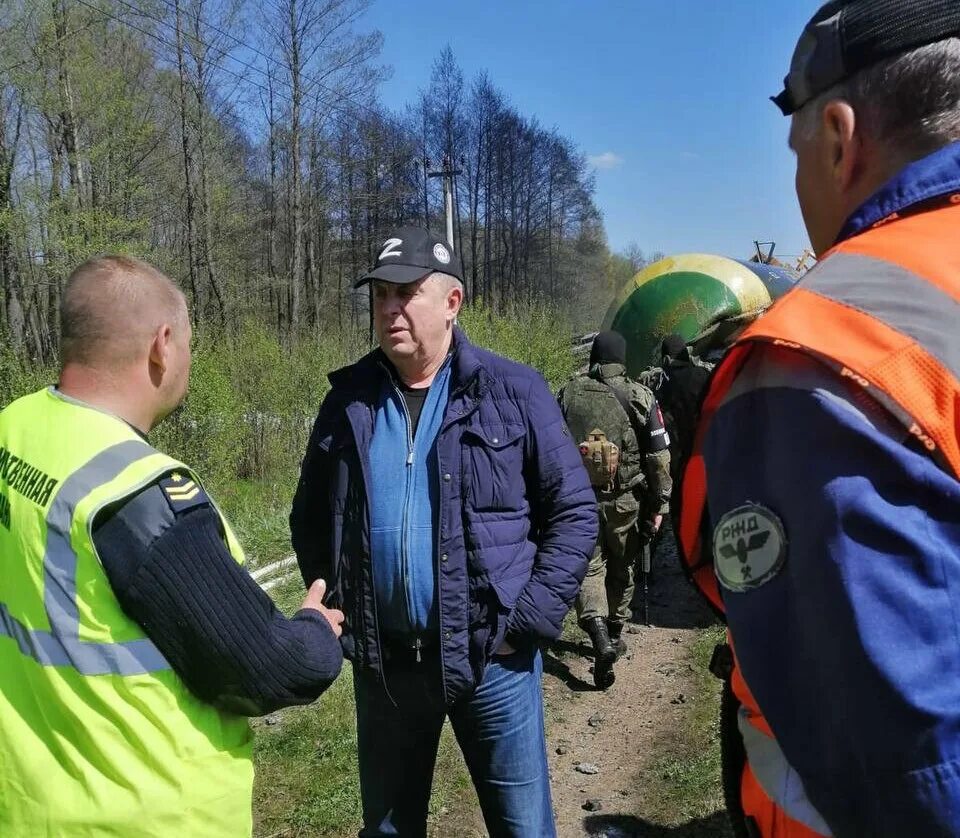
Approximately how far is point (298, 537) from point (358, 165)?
32928 mm

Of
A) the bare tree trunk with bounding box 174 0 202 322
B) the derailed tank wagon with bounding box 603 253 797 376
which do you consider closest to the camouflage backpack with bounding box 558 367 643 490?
the derailed tank wagon with bounding box 603 253 797 376

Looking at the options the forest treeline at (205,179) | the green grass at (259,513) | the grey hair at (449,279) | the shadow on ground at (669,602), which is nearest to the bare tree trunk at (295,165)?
the forest treeline at (205,179)

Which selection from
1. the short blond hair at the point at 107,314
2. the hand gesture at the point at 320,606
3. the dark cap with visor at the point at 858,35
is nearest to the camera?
the dark cap with visor at the point at 858,35

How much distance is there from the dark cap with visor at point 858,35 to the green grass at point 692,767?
340cm

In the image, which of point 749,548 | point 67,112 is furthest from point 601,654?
point 67,112

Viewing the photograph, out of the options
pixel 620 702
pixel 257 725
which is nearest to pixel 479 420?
pixel 257 725

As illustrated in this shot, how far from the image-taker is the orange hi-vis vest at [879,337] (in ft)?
2.60

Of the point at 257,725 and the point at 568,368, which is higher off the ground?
the point at 568,368

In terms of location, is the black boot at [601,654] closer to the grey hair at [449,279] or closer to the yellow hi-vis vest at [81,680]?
the grey hair at [449,279]

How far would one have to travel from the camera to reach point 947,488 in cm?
78

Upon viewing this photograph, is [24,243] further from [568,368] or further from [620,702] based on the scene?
[620,702]

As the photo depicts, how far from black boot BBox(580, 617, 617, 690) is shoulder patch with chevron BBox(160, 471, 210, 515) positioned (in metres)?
3.90

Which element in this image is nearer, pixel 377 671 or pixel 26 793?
pixel 26 793

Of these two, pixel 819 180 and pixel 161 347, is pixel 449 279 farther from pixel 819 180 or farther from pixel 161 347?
pixel 819 180
